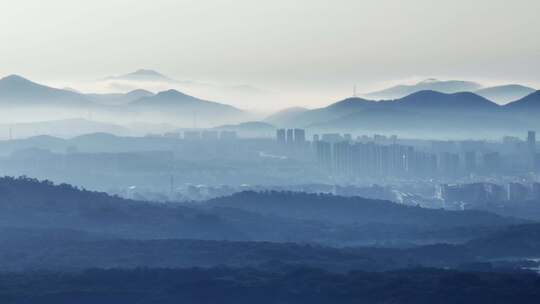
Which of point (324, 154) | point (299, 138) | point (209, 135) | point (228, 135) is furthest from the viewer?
point (228, 135)

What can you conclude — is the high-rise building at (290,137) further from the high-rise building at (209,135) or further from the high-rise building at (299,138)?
the high-rise building at (209,135)

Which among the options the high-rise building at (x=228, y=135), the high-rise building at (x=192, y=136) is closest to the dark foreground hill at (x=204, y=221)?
the high-rise building at (x=192, y=136)

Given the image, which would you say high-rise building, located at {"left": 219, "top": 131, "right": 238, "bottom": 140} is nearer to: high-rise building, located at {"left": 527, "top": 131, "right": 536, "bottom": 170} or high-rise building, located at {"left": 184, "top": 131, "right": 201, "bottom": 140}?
high-rise building, located at {"left": 184, "top": 131, "right": 201, "bottom": 140}

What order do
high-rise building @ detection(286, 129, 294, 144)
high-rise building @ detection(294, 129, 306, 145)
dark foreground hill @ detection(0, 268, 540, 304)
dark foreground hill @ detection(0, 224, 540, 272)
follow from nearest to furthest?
1. dark foreground hill @ detection(0, 268, 540, 304)
2. dark foreground hill @ detection(0, 224, 540, 272)
3. high-rise building @ detection(294, 129, 306, 145)
4. high-rise building @ detection(286, 129, 294, 144)

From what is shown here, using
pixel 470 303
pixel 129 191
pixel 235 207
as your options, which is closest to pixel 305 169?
pixel 129 191

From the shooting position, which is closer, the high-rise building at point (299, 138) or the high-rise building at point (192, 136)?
the high-rise building at point (299, 138)

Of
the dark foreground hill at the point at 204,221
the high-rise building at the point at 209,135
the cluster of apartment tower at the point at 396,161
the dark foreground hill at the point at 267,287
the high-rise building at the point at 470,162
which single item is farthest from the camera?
the high-rise building at the point at 209,135

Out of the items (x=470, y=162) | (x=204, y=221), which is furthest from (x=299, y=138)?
(x=204, y=221)

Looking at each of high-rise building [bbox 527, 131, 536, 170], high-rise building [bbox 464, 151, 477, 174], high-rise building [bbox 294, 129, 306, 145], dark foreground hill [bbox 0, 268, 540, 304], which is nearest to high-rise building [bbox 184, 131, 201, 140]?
high-rise building [bbox 294, 129, 306, 145]

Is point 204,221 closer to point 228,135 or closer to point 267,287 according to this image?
point 267,287

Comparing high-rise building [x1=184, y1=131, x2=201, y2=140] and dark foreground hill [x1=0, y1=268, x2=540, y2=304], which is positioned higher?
high-rise building [x1=184, y1=131, x2=201, y2=140]

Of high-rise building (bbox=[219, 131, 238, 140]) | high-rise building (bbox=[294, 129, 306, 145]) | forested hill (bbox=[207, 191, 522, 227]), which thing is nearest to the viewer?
forested hill (bbox=[207, 191, 522, 227])
